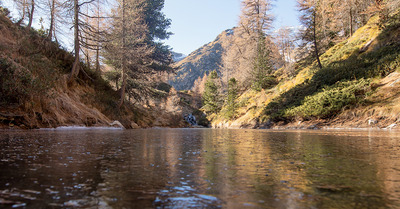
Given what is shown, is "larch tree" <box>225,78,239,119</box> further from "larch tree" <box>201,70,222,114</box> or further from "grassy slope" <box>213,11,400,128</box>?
"larch tree" <box>201,70,222,114</box>

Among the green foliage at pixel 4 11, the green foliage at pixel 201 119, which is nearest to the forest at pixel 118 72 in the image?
the green foliage at pixel 4 11

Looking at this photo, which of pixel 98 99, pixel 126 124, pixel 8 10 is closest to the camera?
pixel 8 10

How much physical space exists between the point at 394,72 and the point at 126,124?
64.6 feet

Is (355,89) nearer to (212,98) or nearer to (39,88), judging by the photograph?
(39,88)

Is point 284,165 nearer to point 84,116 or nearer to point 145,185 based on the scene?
point 145,185

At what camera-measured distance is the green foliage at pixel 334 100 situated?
15.5m

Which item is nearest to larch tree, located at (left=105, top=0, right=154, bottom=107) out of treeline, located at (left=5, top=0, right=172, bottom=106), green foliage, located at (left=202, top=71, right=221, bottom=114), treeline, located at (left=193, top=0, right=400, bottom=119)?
treeline, located at (left=5, top=0, right=172, bottom=106)

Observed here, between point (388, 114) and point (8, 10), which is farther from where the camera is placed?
point (8, 10)

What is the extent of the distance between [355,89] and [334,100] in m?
1.37

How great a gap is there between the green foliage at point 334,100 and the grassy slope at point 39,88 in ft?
47.6

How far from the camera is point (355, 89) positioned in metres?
15.7

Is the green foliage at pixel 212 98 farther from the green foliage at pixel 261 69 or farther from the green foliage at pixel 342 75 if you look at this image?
the green foliage at pixel 342 75

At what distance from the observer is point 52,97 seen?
40.3 feet

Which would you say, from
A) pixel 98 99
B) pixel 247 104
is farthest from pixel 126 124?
pixel 247 104
